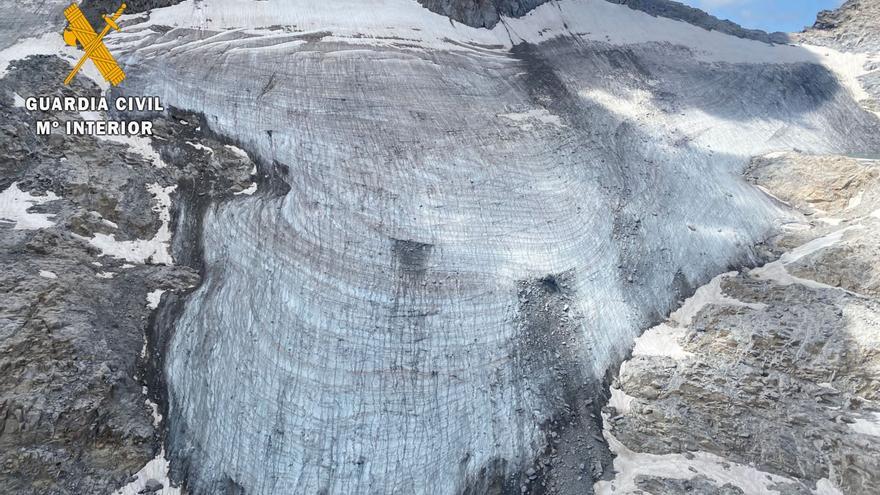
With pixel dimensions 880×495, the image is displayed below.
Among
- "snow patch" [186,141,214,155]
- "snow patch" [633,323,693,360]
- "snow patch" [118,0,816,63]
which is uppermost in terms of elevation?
"snow patch" [118,0,816,63]

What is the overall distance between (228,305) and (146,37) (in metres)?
10.7

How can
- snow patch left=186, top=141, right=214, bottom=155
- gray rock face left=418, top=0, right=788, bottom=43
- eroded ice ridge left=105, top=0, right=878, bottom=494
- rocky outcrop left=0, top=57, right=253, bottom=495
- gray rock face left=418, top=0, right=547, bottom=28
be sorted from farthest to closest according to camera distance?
gray rock face left=418, top=0, right=788, bottom=43
gray rock face left=418, top=0, right=547, bottom=28
snow patch left=186, top=141, right=214, bottom=155
eroded ice ridge left=105, top=0, right=878, bottom=494
rocky outcrop left=0, top=57, right=253, bottom=495

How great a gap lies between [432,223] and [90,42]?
12.0 meters

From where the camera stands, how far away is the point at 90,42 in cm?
1692

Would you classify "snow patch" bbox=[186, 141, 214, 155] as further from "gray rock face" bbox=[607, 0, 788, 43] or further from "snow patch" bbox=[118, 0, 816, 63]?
"gray rock face" bbox=[607, 0, 788, 43]

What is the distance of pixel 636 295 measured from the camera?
52.5ft

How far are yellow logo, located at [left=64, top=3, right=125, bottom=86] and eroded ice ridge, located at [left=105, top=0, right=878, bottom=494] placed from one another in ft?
1.96

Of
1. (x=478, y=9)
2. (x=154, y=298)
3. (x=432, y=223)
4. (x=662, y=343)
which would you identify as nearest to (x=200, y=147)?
(x=154, y=298)

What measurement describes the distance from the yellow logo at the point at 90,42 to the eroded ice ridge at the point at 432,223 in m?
0.60

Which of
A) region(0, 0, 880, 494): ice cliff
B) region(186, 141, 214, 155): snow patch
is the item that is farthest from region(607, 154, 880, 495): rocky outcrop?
region(186, 141, 214, 155): snow patch

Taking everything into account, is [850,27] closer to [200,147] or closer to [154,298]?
[200,147]

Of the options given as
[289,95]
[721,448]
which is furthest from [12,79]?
[721,448]

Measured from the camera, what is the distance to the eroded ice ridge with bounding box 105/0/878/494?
478 inches

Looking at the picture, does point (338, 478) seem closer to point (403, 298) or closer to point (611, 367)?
point (403, 298)
